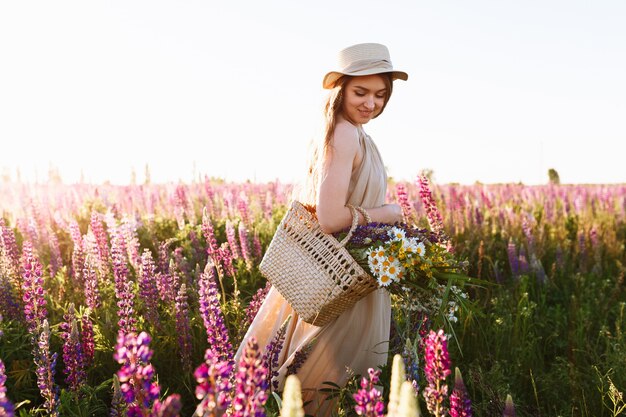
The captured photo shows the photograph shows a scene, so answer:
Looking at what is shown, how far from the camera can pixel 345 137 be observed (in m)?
2.96

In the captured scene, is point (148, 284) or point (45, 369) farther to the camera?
point (148, 284)

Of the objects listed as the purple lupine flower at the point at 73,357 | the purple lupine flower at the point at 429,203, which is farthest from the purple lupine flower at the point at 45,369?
the purple lupine flower at the point at 429,203

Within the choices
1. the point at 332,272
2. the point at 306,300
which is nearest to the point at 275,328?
the point at 306,300

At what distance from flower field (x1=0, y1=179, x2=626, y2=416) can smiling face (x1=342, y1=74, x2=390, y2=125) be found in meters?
0.81

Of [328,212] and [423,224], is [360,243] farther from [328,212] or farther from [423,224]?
[423,224]

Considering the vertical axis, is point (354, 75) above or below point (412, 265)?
above

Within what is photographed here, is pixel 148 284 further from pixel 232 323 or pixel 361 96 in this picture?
pixel 361 96

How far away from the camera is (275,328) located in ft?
11.0

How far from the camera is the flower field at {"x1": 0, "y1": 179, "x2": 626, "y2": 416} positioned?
1769 millimetres

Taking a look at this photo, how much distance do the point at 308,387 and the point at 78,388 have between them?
1.23 meters

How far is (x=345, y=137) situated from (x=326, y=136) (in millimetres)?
100

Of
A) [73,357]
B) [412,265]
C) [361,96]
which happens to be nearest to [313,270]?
[412,265]

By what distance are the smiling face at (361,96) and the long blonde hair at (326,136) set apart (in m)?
0.03

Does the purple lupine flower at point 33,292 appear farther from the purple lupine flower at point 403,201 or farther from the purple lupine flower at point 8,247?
the purple lupine flower at point 403,201
